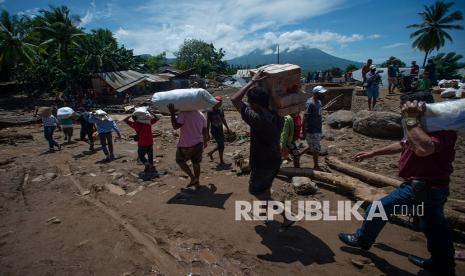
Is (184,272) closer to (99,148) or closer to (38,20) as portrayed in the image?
(99,148)

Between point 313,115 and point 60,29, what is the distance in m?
34.7

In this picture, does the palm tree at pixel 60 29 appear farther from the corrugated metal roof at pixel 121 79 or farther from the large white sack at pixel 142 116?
the large white sack at pixel 142 116

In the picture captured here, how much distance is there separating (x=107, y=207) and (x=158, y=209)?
92cm

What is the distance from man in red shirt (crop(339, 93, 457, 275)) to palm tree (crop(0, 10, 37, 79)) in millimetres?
38714

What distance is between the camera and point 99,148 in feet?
31.2

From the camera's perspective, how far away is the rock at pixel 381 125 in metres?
8.09

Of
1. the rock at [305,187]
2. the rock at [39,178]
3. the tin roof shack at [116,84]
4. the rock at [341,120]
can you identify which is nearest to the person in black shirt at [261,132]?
the rock at [305,187]

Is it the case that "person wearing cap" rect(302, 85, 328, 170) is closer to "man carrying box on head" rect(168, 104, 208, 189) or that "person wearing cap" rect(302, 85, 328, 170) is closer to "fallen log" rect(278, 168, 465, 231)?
"fallen log" rect(278, 168, 465, 231)

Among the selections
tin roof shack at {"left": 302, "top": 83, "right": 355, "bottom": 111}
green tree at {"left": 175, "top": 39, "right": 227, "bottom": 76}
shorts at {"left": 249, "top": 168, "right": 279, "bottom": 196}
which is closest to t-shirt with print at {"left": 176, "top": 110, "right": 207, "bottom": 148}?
shorts at {"left": 249, "top": 168, "right": 279, "bottom": 196}

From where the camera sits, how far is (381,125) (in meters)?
8.23

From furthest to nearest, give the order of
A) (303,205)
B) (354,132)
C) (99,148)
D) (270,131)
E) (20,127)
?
(20,127)
(99,148)
(354,132)
(303,205)
(270,131)

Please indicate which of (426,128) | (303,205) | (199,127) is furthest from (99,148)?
(426,128)

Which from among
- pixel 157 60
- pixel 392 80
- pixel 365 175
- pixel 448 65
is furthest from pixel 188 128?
pixel 157 60

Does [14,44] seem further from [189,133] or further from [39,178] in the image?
[189,133]
